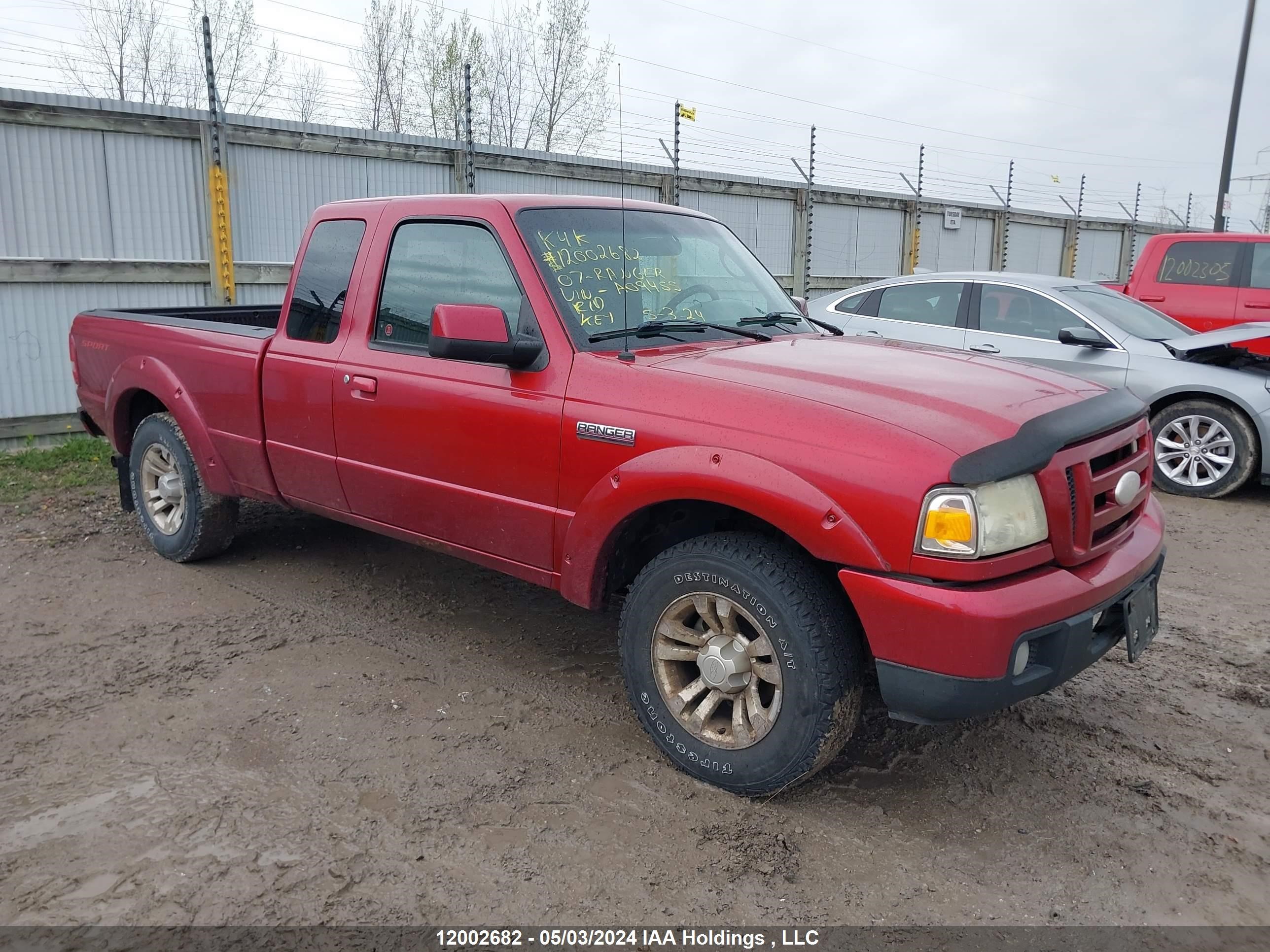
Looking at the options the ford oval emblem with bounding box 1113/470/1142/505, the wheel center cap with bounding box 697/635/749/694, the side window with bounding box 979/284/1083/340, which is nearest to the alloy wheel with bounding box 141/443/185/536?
the wheel center cap with bounding box 697/635/749/694

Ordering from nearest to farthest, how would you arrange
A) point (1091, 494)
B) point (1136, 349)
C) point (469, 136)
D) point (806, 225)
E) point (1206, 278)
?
point (1091, 494) → point (1136, 349) → point (1206, 278) → point (469, 136) → point (806, 225)

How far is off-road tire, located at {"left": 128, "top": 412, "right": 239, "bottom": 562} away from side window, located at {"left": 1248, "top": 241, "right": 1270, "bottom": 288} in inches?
364

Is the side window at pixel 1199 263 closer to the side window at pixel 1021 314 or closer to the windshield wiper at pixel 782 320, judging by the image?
the side window at pixel 1021 314

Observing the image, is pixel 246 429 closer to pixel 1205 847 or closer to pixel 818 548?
pixel 818 548

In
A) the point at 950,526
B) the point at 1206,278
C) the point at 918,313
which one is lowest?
the point at 950,526

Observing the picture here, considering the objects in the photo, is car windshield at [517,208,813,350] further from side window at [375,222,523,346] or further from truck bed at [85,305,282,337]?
truck bed at [85,305,282,337]

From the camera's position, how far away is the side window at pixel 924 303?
7.97 m

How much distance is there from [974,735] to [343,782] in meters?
2.28

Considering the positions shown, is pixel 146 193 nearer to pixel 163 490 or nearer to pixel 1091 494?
pixel 163 490

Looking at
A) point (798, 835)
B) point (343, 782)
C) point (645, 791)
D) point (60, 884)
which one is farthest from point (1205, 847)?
point (60, 884)

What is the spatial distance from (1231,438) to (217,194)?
868 centimetres

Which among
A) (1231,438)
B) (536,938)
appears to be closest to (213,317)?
(536,938)

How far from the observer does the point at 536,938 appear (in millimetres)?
2500

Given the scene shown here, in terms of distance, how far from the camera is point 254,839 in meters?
2.90
